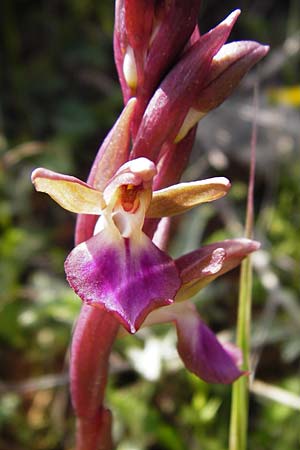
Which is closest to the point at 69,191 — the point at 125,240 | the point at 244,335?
the point at 125,240

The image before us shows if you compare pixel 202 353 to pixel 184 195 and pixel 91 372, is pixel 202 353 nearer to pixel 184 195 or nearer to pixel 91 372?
pixel 91 372

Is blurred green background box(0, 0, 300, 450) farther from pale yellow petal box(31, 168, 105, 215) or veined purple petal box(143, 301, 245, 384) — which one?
pale yellow petal box(31, 168, 105, 215)

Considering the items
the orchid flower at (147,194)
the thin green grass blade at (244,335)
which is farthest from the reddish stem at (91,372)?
the thin green grass blade at (244,335)

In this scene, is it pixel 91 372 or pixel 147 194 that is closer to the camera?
pixel 147 194

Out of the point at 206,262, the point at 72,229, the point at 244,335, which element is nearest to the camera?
the point at 206,262

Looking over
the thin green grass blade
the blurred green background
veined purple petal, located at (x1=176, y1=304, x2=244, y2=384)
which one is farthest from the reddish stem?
the blurred green background

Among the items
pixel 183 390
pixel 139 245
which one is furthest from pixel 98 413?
pixel 183 390

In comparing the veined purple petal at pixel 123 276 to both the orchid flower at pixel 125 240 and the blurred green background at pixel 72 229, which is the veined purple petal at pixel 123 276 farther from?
the blurred green background at pixel 72 229
